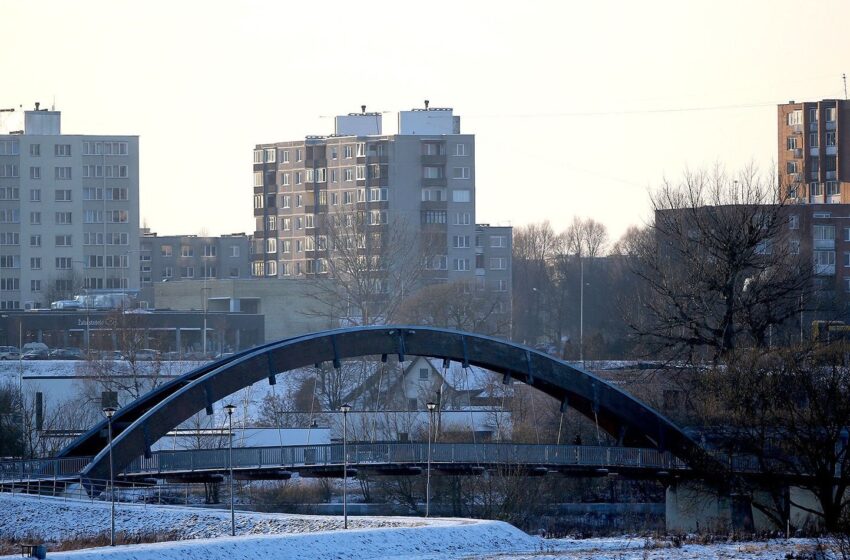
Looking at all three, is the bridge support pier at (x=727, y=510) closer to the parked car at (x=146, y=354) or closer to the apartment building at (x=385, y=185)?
the parked car at (x=146, y=354)

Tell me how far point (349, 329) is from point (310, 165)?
9254 centimetres

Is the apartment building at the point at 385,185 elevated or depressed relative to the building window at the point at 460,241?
elevated

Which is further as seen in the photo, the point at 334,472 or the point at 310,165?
the point at 310,165

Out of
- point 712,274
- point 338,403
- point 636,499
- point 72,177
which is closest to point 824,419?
point 712,274

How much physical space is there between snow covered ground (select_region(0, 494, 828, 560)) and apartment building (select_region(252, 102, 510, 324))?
88164 millimetres

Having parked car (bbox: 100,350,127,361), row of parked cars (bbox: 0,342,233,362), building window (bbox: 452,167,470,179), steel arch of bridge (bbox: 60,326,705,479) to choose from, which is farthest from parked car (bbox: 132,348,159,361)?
building window (bbox: 452,167,470,179)

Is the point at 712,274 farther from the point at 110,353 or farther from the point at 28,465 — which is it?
the point at 110,353

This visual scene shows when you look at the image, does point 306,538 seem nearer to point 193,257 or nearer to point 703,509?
point 703,509

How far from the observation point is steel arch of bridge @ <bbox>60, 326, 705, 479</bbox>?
158ft

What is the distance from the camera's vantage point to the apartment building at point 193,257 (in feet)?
594

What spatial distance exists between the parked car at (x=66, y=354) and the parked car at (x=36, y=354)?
0.44 meters

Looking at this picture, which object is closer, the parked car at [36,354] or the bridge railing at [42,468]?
the bridge railing at [42,468]

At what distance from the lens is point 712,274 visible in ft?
201

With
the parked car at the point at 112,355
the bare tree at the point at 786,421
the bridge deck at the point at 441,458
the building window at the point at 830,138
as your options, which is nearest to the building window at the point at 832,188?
the building window at the point at 830,138
